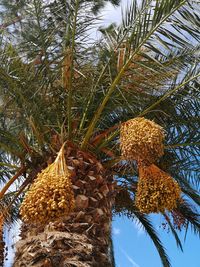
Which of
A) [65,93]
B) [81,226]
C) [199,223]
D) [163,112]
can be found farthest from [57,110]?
[199,223]

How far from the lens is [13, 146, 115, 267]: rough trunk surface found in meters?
5.24

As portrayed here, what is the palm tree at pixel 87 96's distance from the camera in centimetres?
586

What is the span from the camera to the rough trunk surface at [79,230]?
17.2 ft

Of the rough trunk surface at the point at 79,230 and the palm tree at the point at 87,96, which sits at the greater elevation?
the palm tree at the point at 87,96

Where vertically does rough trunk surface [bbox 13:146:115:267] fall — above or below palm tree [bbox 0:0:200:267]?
below

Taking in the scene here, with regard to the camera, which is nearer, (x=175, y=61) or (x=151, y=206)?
(x=151, y=206)

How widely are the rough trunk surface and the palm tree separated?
0.04ft

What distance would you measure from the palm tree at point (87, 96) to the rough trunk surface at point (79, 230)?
1 cm

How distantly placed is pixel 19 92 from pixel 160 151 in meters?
1.97

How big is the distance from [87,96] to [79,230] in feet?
5.88

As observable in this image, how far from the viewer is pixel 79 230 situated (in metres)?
5.55

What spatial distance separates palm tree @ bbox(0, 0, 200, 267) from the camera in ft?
19.2

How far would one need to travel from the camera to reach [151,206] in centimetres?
587

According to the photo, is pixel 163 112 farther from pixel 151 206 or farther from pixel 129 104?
pixel 151 206
